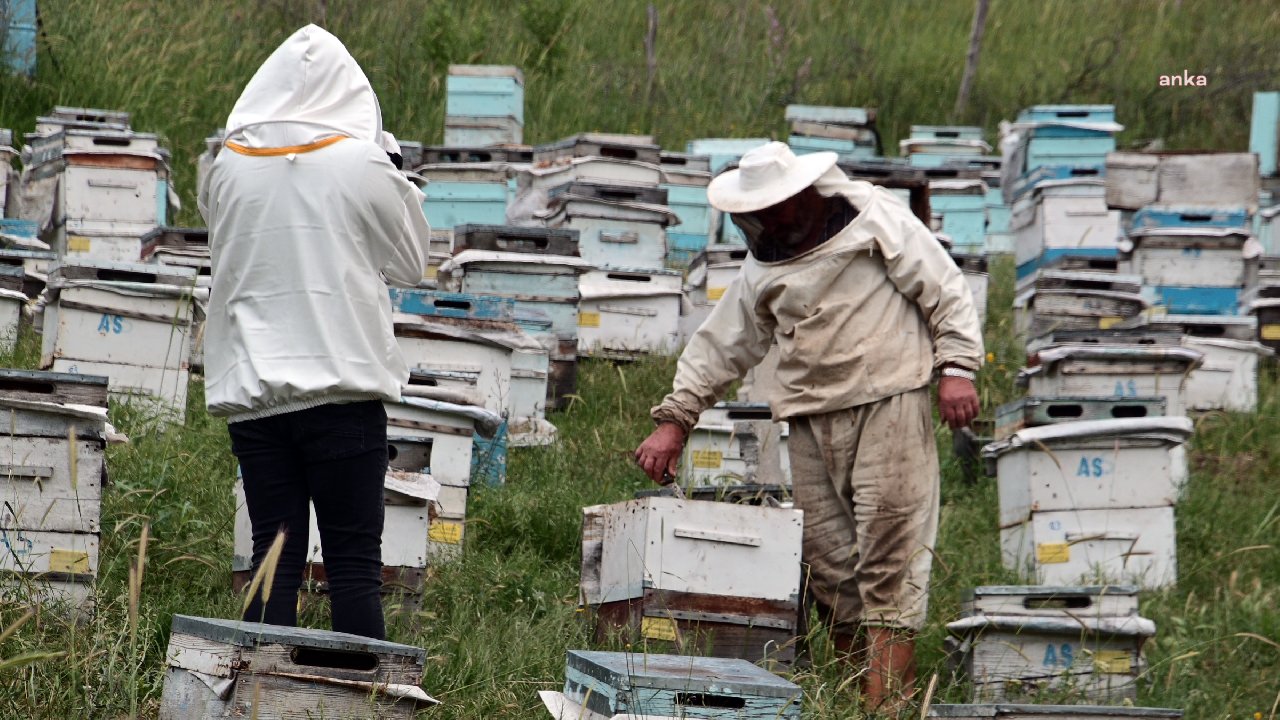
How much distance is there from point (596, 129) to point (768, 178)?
32.3 feet

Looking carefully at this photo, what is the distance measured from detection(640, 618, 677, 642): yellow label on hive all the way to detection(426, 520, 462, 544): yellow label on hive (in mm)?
1147

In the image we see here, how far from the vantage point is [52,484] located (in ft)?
12.9

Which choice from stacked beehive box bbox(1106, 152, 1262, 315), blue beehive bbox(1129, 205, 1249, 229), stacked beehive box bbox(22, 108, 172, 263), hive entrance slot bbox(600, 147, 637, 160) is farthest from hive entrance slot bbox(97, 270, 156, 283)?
blue beehive bbox(1129, 205, 1249, 229)

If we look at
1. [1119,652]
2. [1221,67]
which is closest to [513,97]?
[1119,652]

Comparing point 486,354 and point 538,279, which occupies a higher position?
point 538,279

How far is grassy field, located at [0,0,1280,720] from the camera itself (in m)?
4.07

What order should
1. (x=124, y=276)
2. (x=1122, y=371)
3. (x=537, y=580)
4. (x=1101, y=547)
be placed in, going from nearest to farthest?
(x=537, y=580), (x=1101, y=547), (x=124, y=276), (x=1122, y=371)

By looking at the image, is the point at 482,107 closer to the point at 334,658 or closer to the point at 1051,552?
the point at 1051,552

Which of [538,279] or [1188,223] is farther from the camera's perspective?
[1188,223]

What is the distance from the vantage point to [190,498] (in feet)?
16.6

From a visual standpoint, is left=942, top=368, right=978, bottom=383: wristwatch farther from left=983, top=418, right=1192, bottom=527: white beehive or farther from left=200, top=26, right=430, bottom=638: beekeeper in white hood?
left=200, top=26, right=430, bottom=638: beekeeper in white hood

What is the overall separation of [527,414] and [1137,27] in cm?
1399

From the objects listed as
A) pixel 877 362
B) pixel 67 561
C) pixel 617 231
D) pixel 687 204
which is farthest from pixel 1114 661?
pixel 687 204

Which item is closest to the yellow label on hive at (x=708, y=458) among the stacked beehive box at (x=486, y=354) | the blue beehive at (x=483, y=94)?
the stacked beehive box at (x=486, y=354)
